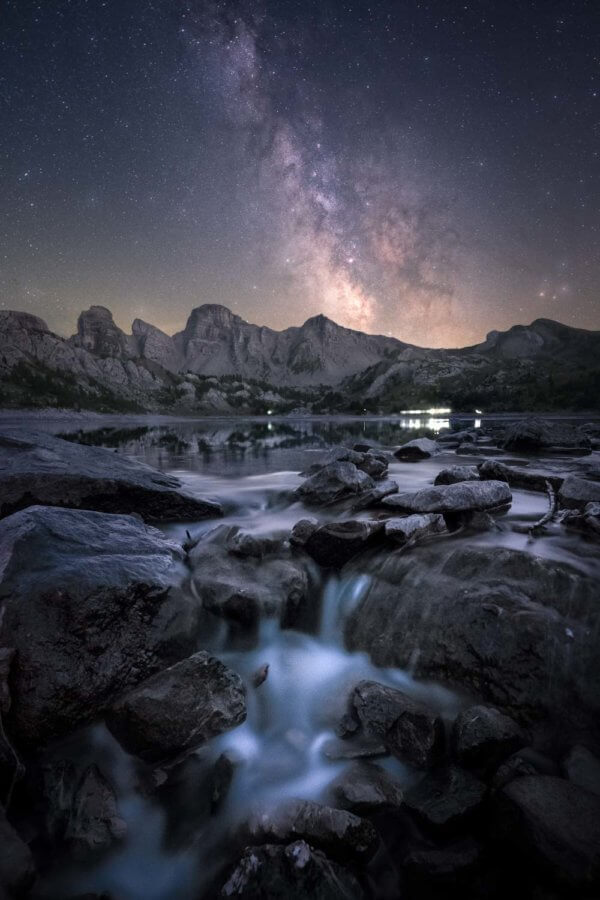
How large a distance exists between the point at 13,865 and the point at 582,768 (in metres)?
4.67

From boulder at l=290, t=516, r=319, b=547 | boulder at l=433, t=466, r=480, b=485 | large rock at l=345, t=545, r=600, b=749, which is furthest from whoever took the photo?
boulder at l=433, t=466, r=480, b=485

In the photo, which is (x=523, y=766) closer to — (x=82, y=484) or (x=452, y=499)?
(x=452, y=499)

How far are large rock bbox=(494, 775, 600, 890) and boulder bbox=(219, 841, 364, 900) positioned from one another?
4.31 feet

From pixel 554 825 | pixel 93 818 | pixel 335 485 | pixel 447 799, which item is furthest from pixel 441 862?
pixel 335 485

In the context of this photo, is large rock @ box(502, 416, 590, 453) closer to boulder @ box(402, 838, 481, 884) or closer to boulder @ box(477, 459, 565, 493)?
boulder @ box(477, 459, 565, 493)

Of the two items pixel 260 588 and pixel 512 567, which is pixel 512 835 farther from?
pixel 260 588

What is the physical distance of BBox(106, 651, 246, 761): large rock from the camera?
4.02 metres

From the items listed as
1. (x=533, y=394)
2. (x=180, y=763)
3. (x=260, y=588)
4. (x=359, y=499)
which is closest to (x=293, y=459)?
(x=359, y=499)

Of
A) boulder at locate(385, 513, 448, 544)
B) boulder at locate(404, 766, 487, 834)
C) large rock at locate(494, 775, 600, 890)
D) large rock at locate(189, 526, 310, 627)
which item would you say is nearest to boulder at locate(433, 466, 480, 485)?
boulder at locate(385, 513, 448, 544)

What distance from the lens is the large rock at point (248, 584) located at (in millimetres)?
5867

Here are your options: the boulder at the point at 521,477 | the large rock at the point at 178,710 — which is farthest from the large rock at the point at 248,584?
the boulder at the point at 521,477

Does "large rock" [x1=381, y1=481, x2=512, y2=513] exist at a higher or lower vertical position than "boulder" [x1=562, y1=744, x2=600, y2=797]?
higher

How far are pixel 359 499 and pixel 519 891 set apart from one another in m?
7.26

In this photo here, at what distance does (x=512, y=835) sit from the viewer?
9.95 ft
